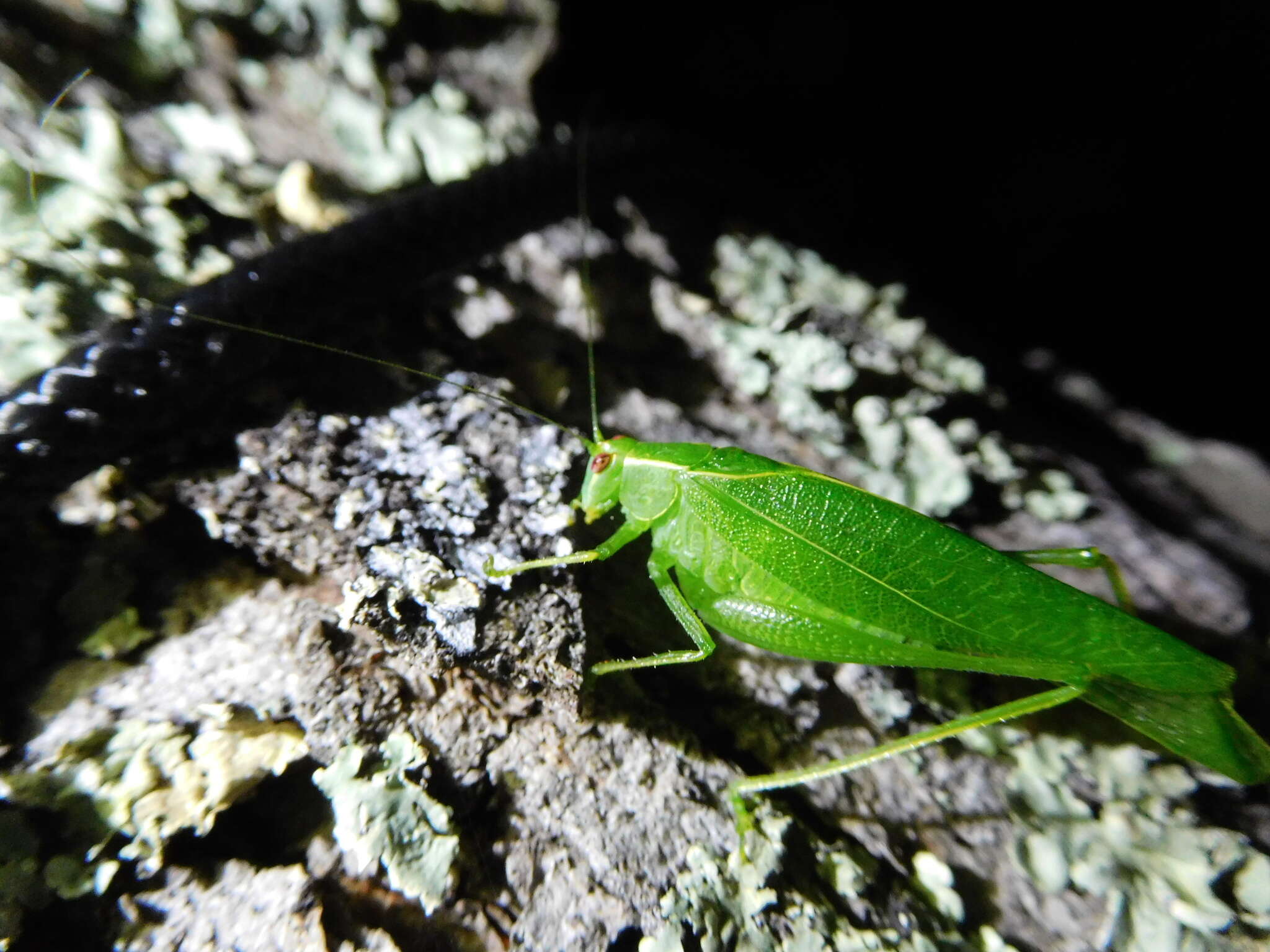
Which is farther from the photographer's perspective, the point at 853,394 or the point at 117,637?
the point at 853,394

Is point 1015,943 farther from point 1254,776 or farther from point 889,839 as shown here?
point 1254,776

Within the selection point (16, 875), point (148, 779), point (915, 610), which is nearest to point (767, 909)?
point (915, 610)

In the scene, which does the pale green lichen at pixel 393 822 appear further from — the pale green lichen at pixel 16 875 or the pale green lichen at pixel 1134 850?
the pale green lichen at pixel 1134 850

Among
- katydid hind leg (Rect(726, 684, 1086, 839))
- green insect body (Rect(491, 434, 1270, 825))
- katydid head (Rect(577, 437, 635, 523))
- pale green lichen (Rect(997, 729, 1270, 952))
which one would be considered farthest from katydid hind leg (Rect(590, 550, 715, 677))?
pale green lichen (Rect(997, 729, 1270, 952))

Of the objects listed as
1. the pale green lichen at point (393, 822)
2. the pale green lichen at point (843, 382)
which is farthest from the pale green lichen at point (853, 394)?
the pale green lichen at point (393, 822)

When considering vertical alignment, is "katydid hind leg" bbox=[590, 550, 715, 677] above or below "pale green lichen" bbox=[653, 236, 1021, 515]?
below

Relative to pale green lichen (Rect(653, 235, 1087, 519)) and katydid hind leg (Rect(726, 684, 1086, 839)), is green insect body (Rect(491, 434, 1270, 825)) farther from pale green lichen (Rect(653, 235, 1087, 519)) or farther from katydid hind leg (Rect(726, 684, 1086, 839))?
pale green lichen (Rect(653, 235, 1087, 519))

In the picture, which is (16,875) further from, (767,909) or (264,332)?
(767,909)
